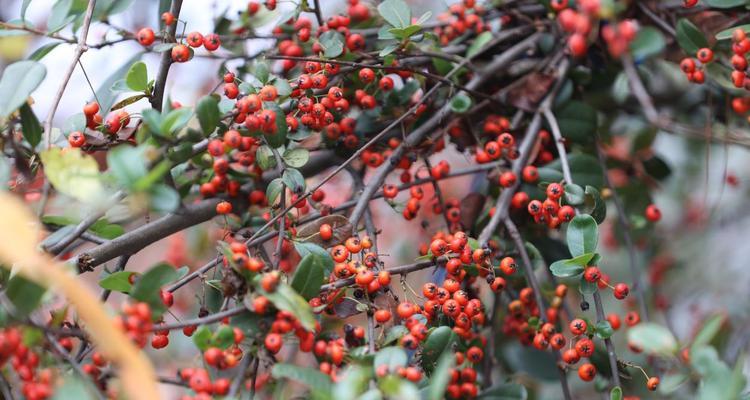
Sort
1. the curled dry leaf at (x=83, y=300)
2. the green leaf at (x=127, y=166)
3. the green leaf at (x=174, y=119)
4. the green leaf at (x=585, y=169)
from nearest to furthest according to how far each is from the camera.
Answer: the curled dry leaf at (x=83, y=300) < the green leaf at (x=127, y=166) < the green leaf at (x=174, y=119) < the green leaf at (x=585, y=169)

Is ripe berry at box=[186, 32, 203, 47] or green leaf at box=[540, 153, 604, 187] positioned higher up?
ripe berry at box=[186, 32, 203, 47]

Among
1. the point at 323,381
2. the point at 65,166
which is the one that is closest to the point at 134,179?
the point at 65,166

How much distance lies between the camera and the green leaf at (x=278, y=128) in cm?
97

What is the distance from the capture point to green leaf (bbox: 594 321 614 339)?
3.17ft

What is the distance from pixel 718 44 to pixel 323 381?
0.91 m

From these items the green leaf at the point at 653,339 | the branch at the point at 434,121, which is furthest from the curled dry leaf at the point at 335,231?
the green leaf at the point at 653,339

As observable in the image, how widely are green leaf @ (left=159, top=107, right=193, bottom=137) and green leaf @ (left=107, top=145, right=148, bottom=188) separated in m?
0.10

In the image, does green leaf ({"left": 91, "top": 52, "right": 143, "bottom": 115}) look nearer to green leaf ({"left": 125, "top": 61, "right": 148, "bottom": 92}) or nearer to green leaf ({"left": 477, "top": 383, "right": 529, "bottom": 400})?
green leaf ({"left": 125, "top": 61, "right": 148, "bottom": 92})

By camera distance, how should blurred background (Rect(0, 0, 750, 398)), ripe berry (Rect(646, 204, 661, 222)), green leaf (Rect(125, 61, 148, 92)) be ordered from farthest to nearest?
1. blurred background (Rect(0, 0, 750, 398))
2. ripe berry (Rect(646, 204, 661, 222))
3. green leaf (Rect(125, 61, 148, 92))

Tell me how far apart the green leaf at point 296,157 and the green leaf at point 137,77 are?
0.22m

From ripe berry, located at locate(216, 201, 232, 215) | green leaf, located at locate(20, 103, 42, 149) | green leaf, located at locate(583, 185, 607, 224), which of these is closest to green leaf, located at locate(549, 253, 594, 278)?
green leaf, located at locate(583, 185, 607, 224)

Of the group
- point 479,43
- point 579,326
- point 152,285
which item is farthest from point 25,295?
point 479,43

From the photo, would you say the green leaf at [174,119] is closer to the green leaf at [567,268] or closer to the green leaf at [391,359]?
the green leaf at [391,359]

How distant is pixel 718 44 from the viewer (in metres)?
1.21
